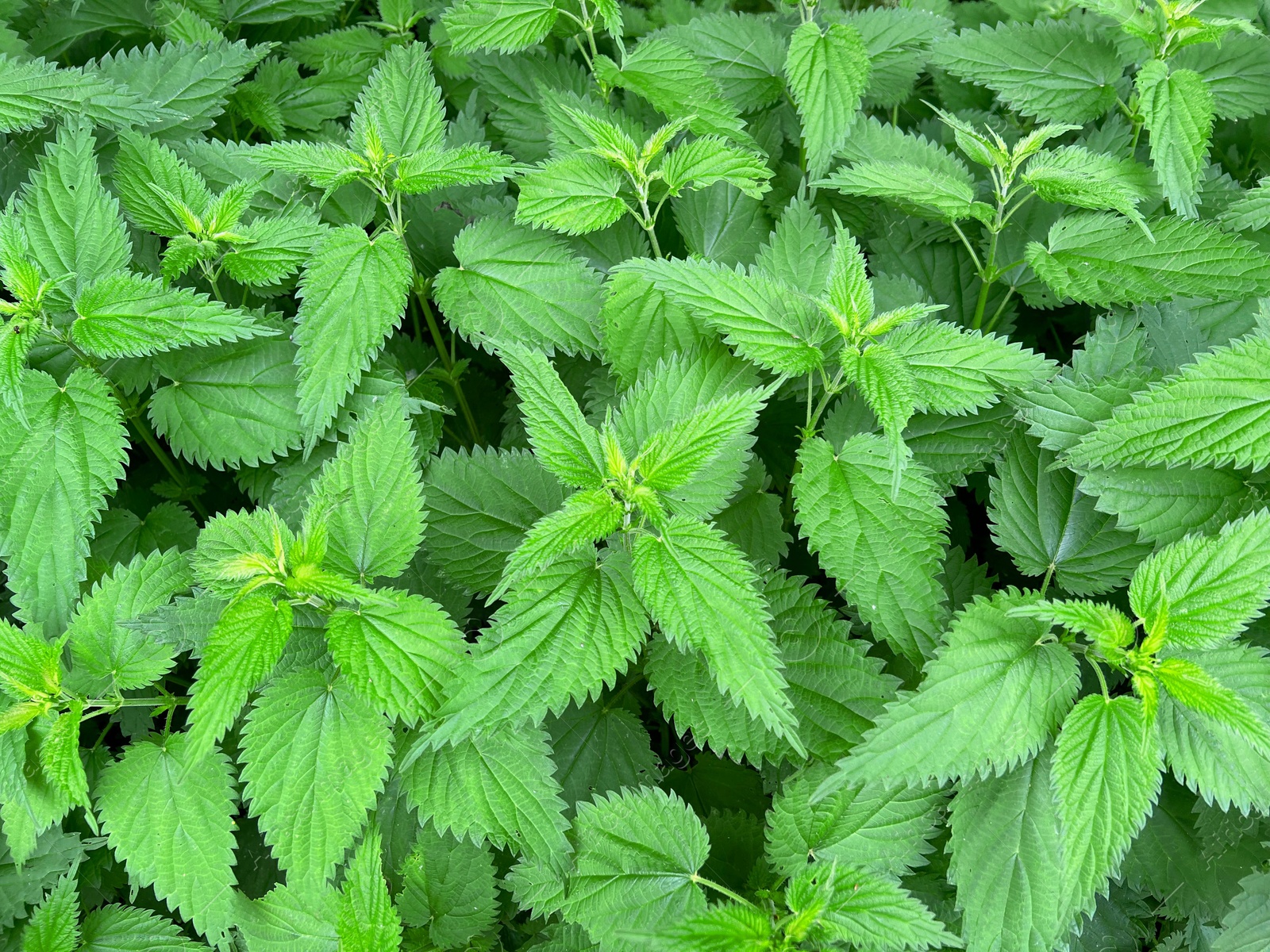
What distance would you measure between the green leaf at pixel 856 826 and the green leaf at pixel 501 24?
6.64 ft

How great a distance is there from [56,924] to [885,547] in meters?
1.86

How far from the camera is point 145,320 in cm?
202

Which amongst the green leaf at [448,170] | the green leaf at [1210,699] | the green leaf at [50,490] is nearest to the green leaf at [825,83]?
the green leaf at [448,170]

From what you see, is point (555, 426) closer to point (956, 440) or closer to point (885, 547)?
point (885, 547)

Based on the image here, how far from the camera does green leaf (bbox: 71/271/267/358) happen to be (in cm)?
200

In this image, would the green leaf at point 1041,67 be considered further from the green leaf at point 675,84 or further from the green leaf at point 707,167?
the green leaf at point 707,167

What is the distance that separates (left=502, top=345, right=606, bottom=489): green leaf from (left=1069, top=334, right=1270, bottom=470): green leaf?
3.40 ft

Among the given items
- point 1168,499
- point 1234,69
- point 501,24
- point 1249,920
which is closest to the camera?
point 1249,920

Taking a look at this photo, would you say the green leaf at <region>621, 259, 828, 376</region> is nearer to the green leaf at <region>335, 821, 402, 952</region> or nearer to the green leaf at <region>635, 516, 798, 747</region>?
the green leaf at <region>635, 516, 798, 747</region>

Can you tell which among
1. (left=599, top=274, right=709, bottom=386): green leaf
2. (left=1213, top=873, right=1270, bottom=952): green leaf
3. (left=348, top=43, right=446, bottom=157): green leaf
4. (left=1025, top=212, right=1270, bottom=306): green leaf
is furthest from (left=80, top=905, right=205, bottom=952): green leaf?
(left=1025, top=212, right=1270, bottom=306): green leaf

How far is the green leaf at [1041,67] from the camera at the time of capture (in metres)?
2.58

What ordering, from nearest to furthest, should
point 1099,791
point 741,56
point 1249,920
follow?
point 1099,791, point 1249,920, point 741,56

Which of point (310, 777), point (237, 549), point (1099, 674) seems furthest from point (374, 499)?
point (1099, 674)

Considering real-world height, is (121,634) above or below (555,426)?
below
